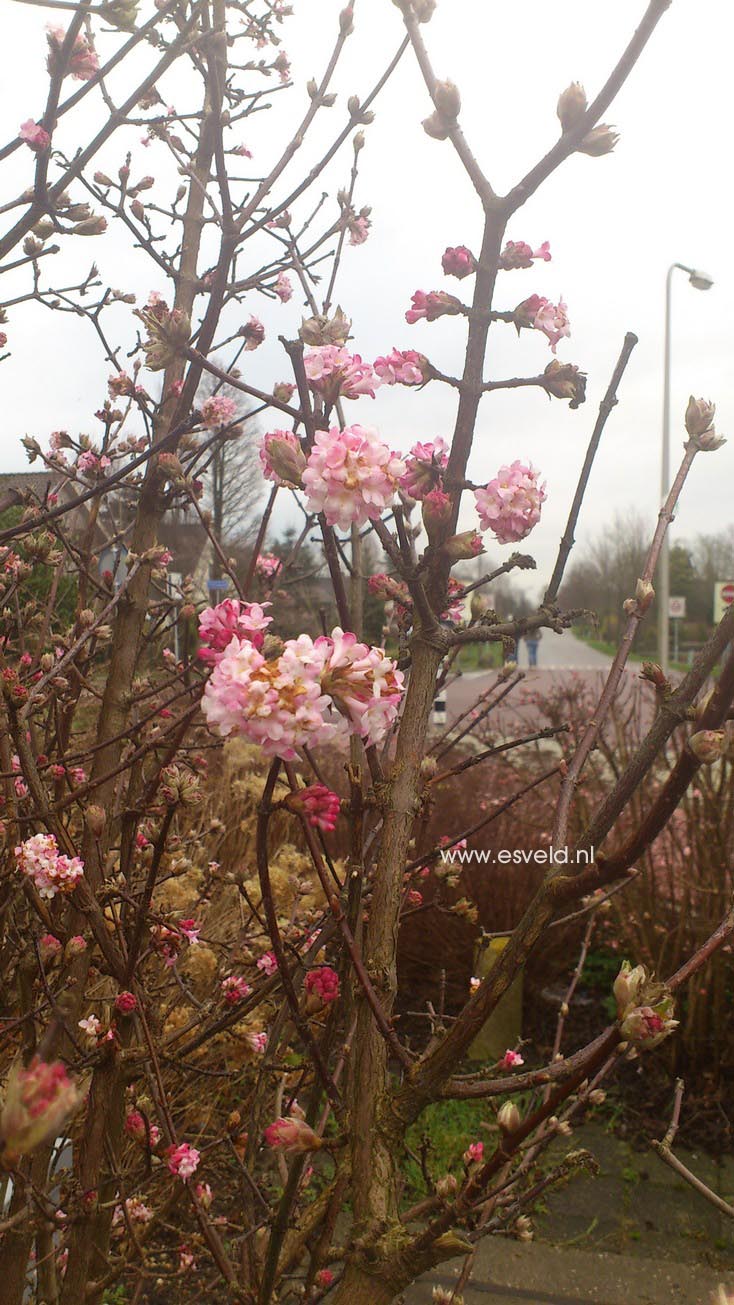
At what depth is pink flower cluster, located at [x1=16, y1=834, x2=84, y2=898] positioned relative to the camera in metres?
1.55

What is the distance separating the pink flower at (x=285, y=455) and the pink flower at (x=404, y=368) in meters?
0.16

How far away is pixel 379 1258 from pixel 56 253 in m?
2.04

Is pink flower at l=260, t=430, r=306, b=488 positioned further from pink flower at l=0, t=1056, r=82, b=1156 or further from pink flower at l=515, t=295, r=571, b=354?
pink flower at l=0, t=1056, r=82, b=1156

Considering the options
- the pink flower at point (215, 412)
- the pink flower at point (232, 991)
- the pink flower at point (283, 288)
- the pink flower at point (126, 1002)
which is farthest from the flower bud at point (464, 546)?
the pink flower at point (283, 288)

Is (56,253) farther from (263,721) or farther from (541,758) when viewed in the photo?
(541,758)

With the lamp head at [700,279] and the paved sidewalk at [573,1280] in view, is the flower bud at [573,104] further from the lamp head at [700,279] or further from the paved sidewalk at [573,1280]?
the lamp head at [700,279]

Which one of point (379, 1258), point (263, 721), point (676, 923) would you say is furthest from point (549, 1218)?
point (263, 721)

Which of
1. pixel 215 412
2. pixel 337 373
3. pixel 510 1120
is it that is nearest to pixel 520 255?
pixel 337 373

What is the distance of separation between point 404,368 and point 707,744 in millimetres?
652

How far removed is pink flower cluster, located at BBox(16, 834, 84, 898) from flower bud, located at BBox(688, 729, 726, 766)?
114 centimetres

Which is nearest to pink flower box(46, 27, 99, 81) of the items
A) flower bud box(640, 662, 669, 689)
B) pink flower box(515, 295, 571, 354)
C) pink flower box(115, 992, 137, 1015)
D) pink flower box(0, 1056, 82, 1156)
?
pink flower box(515, 295, 571, 354)

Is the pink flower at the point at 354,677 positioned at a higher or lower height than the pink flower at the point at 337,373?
lower

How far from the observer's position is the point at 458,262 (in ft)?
3.86

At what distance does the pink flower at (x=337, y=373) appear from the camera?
117cm
